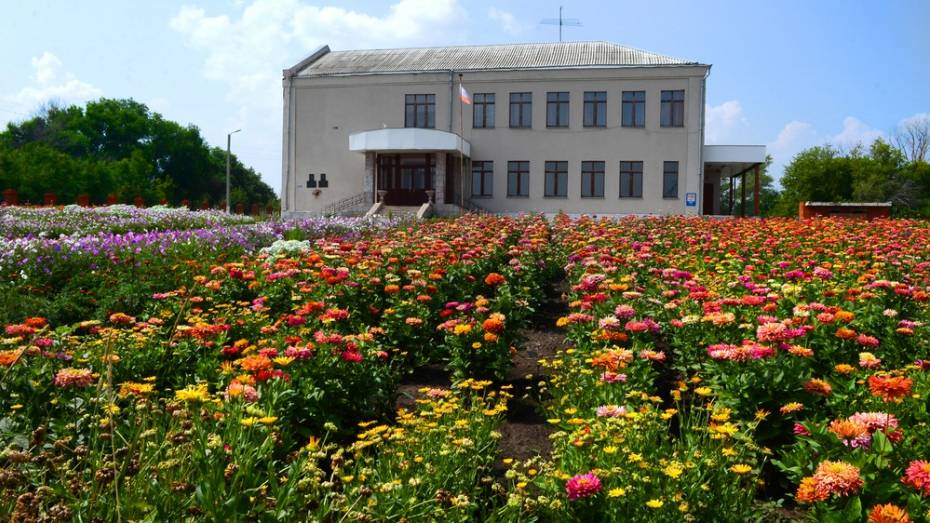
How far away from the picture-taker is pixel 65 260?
32.1 feet

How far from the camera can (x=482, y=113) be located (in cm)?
3441

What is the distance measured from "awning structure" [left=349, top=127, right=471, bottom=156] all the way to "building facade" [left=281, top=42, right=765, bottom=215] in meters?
0.05

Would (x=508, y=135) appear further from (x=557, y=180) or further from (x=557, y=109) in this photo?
(x=557, y=180)

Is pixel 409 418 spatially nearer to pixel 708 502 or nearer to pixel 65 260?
pixel 708 502

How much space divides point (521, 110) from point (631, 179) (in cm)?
602

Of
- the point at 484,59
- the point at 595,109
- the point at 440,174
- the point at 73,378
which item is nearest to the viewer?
the point at 73,378

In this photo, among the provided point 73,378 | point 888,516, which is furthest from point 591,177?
point 888,516

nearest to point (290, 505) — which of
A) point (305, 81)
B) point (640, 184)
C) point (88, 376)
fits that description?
point (88, 376)

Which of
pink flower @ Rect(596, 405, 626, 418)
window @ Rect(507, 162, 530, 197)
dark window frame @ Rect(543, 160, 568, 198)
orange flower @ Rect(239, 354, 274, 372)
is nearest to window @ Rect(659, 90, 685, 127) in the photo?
dark window frame @ Rect(543, 160, 568, 198)

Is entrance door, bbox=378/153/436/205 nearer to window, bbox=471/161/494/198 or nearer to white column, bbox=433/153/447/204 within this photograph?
white column, bbox=433/153/447/204

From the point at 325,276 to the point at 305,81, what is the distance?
30.7 meters

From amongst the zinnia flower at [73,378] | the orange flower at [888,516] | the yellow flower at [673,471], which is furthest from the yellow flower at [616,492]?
the zinnia flower at [73,378]

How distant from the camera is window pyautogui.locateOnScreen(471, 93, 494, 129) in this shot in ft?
113

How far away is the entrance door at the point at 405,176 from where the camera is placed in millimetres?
33812
